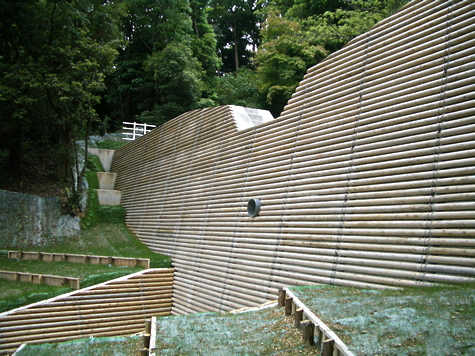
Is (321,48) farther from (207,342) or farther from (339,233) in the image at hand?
(207,342)

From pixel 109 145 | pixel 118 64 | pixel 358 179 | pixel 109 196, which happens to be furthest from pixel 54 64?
pixel 118 64

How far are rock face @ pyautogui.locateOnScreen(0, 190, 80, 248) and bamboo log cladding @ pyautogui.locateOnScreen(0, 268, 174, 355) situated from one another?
420 centimetres

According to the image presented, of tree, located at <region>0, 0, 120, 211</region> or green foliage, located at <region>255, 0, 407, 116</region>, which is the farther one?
green foliage, located at <region>255, 0, 407, 116</region>

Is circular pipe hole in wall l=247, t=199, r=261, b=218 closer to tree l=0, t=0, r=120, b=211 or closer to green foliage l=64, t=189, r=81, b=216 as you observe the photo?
tree l=0, t=0, r=120, b=211

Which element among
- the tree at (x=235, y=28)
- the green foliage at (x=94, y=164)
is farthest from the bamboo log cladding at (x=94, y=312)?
Result: the tree at (x=235, y=28)

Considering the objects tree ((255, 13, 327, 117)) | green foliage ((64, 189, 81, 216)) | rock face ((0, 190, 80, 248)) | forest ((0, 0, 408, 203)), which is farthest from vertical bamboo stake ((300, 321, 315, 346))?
tree ((255, 13, 327, 117))

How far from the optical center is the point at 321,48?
15.7 metres

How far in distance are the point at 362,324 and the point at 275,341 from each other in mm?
865

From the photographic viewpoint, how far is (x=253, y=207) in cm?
805

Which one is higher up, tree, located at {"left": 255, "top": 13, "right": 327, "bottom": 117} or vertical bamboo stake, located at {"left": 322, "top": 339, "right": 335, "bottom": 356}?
tree, located at {"left": 255, "top": 13, "right": 327, "bottom": 117}

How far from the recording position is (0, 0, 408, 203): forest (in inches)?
472

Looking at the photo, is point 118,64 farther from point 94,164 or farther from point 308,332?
point 308,332

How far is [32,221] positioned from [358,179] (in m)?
10.8

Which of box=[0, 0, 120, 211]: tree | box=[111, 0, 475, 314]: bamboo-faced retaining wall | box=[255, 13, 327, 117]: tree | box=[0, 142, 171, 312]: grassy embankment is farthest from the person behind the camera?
box=[255, 13, 327, 117]: tree
